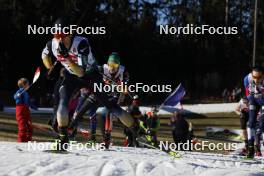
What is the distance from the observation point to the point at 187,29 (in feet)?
168

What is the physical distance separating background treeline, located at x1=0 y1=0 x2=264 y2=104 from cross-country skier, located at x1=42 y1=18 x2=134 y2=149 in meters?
31.3

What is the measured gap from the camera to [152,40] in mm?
47562

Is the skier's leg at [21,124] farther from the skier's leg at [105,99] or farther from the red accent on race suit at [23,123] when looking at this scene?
the skier's leg at [105,99]

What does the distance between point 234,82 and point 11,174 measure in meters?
A: 45.7

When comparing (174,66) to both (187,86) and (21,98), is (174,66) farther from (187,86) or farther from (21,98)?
(21,98)

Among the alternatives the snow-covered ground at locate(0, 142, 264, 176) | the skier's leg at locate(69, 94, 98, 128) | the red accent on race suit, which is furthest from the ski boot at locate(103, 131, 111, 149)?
the snow-covered ground at locate(0, 142, 264, 176)

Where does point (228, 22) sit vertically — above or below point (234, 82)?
above

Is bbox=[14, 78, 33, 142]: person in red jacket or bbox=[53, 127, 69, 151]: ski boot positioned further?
bbox=[14, 78, 33, 142]: person in red jacket

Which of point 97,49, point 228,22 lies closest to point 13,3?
point 97,49

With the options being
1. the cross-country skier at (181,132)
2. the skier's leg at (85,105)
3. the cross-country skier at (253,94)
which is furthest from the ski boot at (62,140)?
the cross-country skier at (181,132)

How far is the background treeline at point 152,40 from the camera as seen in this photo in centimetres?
4100

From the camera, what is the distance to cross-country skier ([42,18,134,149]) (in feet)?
27.6

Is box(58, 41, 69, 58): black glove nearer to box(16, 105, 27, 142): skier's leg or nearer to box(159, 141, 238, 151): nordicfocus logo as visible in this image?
box(16, 105, 27, 142): skier's leg

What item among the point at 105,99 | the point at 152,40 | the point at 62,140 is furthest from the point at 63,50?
the point at 152,40
